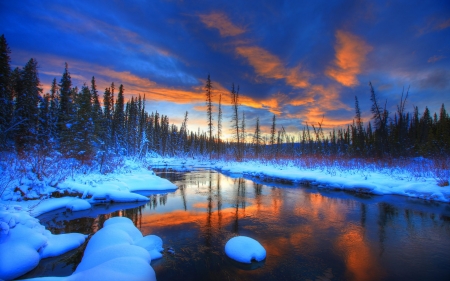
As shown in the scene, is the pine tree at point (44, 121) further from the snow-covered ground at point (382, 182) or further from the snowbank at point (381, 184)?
the snowbank at point (381, 184)

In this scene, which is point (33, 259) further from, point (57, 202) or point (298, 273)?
point (298, 273)

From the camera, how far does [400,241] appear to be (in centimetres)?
540

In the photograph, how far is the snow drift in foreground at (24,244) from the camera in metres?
3.78

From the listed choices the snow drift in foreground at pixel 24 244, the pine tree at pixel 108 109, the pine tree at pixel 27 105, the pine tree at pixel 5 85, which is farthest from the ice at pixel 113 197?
the pine tree at pixel 108 109

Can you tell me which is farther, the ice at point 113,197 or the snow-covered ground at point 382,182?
the snow-covered ground at point 382,182

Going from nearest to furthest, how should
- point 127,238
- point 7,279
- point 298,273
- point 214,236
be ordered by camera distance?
point 7,279, point 298,273, point 127,238, point 214,236

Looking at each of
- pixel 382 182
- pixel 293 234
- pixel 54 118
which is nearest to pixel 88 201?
pixel 293 234

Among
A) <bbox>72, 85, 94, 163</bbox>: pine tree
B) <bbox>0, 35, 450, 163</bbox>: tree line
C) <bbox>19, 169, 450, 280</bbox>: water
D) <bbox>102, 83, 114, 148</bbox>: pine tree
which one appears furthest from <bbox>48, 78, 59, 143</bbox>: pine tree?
<bbox>19, 169, 450, 280</bbox>: water

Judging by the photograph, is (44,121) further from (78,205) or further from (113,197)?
(78,205)

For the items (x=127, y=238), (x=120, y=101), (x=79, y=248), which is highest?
(x=120, y=101)

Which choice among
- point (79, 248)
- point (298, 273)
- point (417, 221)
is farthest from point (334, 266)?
point (79, 248)

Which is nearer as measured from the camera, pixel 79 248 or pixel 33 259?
pixel 33 259

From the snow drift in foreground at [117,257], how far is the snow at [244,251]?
1.67 metres

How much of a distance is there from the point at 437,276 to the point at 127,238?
21.3ft
